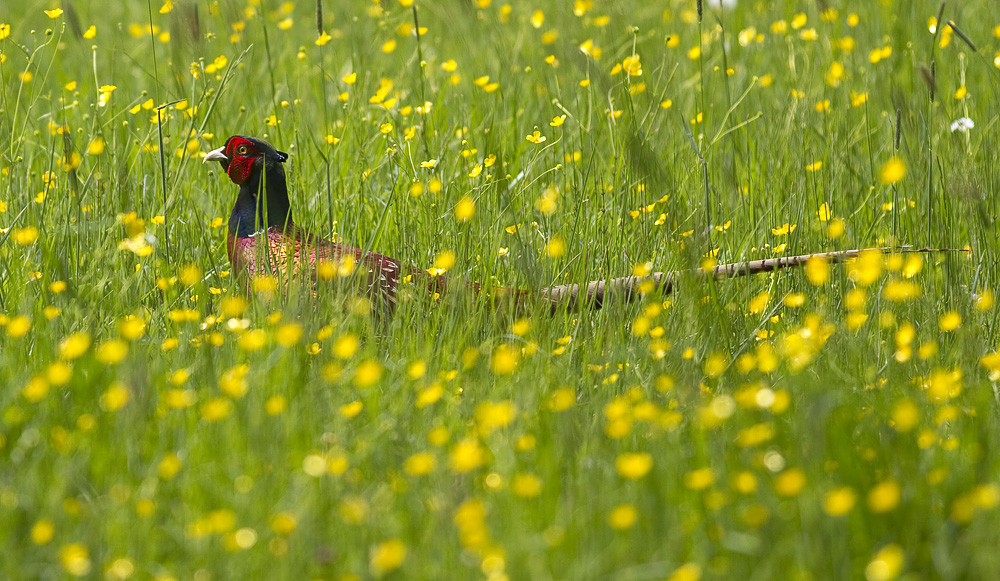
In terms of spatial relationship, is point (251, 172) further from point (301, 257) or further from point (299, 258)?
point (301, 257)

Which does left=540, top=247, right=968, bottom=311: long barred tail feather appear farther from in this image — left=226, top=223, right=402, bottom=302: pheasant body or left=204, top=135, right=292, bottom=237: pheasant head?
left=204, top=135, right=292, bottom=237: pheasant head

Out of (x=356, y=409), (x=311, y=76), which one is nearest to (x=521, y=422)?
(x=356, y=409)

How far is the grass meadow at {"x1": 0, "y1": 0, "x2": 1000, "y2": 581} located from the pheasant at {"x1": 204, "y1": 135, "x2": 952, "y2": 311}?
3.3 inches

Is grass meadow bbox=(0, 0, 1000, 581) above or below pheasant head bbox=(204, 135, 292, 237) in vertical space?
below

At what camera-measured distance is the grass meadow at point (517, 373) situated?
1842mm

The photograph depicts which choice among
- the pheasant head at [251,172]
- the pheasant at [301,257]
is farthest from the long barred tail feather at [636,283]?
the pheasant head at [251,172]

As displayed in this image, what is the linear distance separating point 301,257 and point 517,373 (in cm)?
84

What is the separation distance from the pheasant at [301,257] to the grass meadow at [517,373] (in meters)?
0.08

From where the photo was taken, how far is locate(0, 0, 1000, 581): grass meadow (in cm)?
184

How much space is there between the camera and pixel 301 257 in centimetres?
313

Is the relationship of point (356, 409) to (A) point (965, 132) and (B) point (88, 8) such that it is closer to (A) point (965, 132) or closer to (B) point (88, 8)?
(A) point (965, 132)

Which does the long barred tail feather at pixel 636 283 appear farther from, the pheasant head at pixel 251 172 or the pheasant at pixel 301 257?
the pheasant head at pixel 251 172

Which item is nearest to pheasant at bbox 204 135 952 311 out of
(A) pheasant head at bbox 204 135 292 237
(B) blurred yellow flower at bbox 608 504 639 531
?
(A) pheasant head at bbox 204 135 292 237

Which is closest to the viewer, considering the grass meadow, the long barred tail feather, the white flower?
the grass meadow
